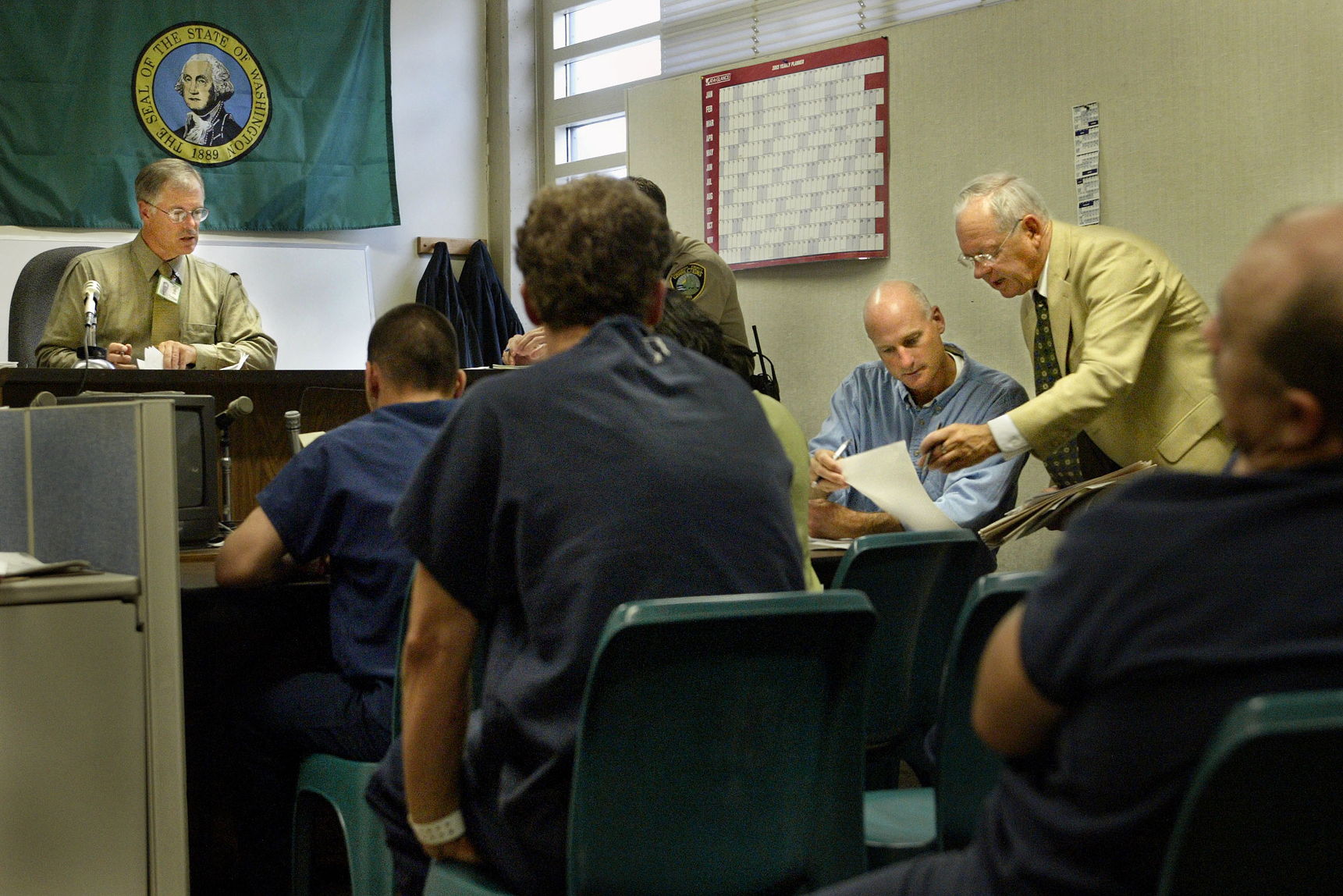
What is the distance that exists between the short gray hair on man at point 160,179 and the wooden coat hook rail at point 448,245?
1.75m

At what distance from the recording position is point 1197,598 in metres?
0.81

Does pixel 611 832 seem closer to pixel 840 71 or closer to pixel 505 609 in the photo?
pixel 505 609

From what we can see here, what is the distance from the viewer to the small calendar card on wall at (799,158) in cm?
409

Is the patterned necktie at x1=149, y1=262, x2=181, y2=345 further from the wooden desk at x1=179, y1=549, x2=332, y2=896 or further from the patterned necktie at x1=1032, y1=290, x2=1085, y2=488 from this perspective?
the patterned necktie at x1=1032, y1=290, x2=1085, y2=488

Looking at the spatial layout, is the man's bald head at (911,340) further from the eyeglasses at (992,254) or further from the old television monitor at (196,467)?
the old television monitor at (196,467)

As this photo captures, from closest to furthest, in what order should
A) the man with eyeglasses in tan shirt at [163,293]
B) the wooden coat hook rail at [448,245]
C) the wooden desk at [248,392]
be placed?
the wooden desk at [248,392] < the man with eyeglasses in tan shirt at [163,293] < the wooden coat hook rail at [448,245]

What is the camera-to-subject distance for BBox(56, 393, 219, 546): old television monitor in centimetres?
242

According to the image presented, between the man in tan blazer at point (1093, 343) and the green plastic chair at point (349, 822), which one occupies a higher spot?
the man in tan blazer at point (1093, 343)

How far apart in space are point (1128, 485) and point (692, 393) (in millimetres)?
530

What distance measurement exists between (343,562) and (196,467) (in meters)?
0.63

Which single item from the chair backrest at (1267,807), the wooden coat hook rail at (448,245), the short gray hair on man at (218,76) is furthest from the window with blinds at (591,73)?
the chair backrest at (1267,807)

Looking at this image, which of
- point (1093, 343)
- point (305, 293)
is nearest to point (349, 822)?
point (1093, 343)

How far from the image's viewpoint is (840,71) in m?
4.16

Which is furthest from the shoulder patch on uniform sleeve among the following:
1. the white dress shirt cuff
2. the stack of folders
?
the stack of folders
